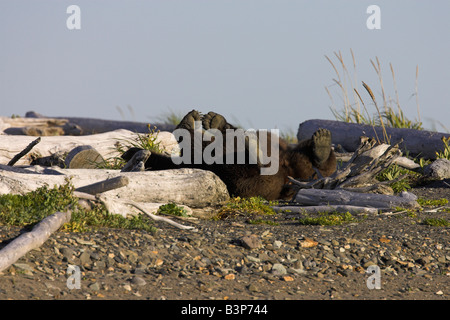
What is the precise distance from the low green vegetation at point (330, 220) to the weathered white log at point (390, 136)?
5.16 meters

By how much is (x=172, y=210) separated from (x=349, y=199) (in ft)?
8.22

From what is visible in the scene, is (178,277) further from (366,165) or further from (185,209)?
(366,165)

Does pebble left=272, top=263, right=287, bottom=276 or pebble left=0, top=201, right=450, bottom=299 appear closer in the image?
pebble left=0, top=201, right=450, bottom=299

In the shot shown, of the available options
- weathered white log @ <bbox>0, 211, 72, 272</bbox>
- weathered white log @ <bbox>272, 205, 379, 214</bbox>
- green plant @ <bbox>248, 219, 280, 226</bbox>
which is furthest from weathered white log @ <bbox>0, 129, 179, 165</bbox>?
weathered white log @ <bbox>0, 211, 72, 272</bbox>

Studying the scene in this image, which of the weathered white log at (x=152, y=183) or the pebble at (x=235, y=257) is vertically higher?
the weathered white log at (x=152, y=183)

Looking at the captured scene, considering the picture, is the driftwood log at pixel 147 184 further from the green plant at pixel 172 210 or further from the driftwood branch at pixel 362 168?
the driftwood branch at pixel 362 168

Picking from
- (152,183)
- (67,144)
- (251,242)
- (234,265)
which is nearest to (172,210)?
(152,183)

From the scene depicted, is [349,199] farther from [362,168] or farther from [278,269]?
[278,269]

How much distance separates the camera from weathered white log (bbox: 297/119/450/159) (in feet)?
37.3

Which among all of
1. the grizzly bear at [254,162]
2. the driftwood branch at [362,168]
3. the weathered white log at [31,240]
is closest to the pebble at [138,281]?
the weathered white log at [31,240]

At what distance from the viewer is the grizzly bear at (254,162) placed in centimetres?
738

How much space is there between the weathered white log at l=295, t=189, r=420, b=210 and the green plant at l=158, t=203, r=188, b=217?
1.85 metres

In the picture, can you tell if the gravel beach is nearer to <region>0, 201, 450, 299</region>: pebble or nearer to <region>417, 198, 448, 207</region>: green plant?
<region>0, 201, 450, 299</region>: pebble

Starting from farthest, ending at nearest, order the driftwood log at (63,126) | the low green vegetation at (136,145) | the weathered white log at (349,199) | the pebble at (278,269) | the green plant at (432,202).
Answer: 1. the driftwood log at (63,126)
2. the low green vegetation at (136,145)
3. the green plant at (432,202)
4. the weathered white log at (349,199)
5. the pebble at (278,269)
